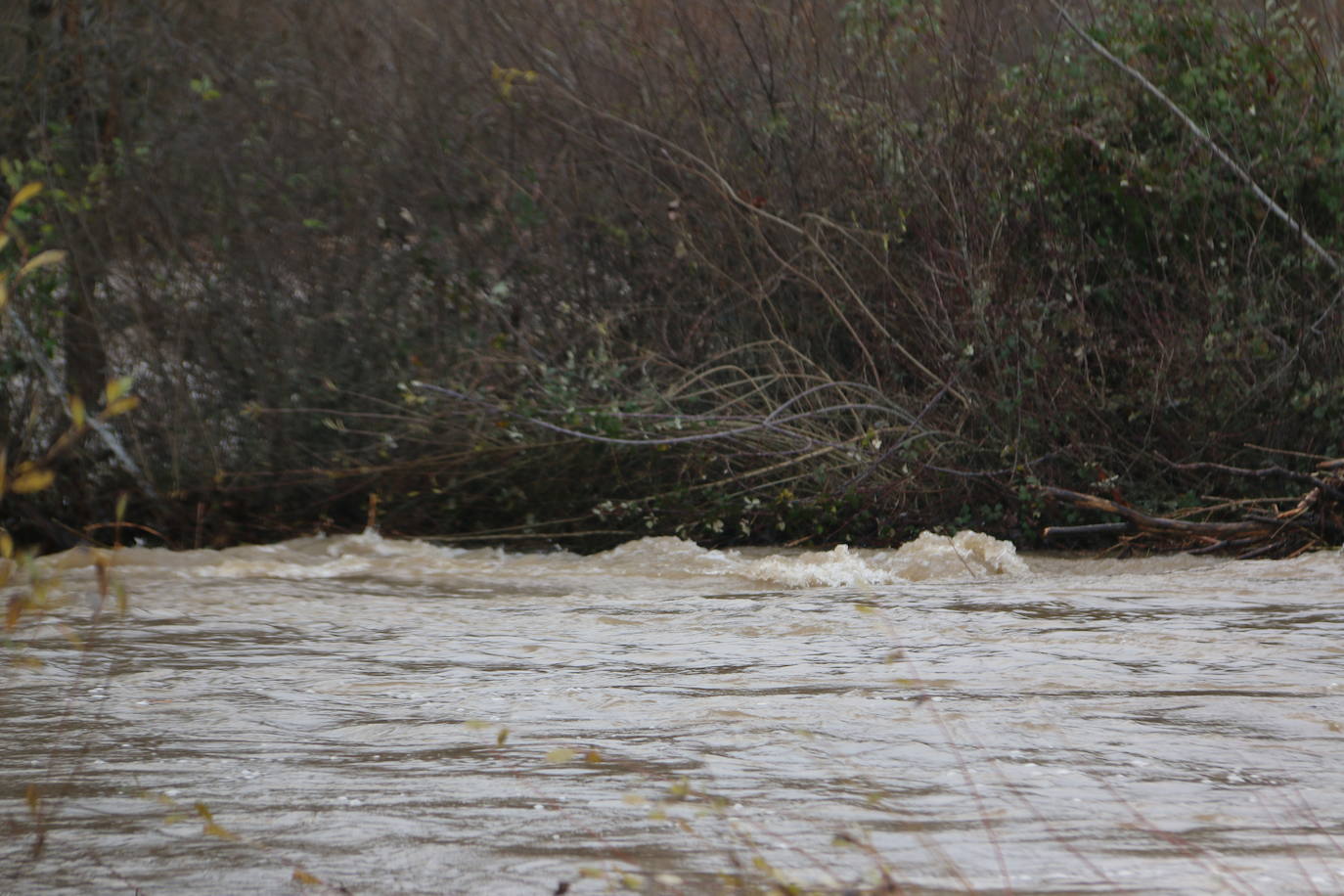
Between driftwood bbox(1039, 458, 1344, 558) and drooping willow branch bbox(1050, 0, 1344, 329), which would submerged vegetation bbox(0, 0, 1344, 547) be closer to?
drooping willow branch bbox(1050, 0, 1344, 329)

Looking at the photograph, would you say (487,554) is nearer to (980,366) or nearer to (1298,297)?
(980,366)

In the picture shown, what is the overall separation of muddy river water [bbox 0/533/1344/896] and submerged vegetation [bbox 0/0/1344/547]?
1.51 metres

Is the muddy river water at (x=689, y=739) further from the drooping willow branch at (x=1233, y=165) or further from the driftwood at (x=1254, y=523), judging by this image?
the drooping willow branch at (x=1233, y=165)

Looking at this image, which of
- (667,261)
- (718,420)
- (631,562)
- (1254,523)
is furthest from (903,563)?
(667,261)

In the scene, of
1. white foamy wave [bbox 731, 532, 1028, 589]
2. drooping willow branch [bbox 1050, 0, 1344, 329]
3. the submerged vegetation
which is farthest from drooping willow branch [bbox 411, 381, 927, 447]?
drooping willow branch [bbox 1050, 0, 1344, 329]

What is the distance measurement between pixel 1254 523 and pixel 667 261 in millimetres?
4092

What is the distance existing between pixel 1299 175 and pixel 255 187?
6.59 m

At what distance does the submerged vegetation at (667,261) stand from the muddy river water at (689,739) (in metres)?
1.51

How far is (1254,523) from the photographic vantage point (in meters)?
9.62

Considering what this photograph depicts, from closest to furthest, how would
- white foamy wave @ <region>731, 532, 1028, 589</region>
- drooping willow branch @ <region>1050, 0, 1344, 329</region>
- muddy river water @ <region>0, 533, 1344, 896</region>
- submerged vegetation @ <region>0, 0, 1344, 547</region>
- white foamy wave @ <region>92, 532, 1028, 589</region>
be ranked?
1. muddy river water @ <region>0, 533, 1344, 896</region>
2. white foamy wave @ <region>731, 532, 1028, 589</region>
3. white foamy wave @ <region>92, 532, 1028, 589</region>
4. drooping willow branch @ <region>1050, 0, 1344, 329</region>
5. submerged vegetation @ <region>0, 0, 1344, 547</region>

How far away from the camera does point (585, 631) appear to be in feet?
24.7

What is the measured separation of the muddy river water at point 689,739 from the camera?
12.9 ft

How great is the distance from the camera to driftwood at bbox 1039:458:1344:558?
31.2ft

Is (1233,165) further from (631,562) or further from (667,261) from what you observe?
(631,562)
